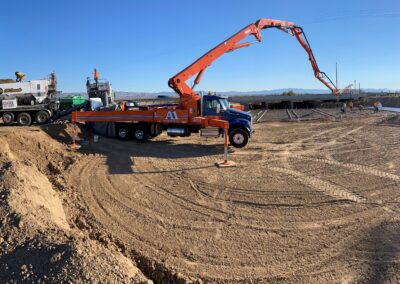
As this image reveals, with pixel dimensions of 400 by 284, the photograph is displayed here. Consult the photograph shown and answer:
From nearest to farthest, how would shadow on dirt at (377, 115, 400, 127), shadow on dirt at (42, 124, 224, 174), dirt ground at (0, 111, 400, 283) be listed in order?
dirt ground at (0, 111, 400, 283) < shadow on dirt at (42, 124, 224, 174) < shadow on dirt at (377, 115, 400, 127)

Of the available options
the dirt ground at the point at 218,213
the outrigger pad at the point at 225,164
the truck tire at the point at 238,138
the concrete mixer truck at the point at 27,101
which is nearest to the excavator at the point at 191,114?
the truck tire at the point at 238,138

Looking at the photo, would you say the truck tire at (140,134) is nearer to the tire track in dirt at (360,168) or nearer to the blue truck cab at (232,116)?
the blue truck cab at (232,116)

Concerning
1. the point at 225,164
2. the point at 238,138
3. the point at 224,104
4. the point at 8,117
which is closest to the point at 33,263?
the point at 225,164

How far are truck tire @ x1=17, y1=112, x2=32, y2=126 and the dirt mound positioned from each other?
14308 millimetres

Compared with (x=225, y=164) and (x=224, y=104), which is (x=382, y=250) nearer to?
(x=225, y=164)

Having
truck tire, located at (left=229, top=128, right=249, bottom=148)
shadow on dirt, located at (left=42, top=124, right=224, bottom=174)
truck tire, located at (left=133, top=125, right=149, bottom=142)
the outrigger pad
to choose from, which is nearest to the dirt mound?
shadow on dirt, located at (left=42, top=124, right=224, bottom=174)

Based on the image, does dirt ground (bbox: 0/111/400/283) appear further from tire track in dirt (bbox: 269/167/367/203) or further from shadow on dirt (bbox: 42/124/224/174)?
shadow on dirt (bbox: 42/124/224/174)

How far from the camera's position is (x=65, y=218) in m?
6.99

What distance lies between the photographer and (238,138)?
14.9 meters

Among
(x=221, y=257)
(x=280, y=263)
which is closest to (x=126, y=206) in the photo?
(x=221, y=257)

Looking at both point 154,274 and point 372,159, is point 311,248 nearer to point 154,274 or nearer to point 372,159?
point 154,274

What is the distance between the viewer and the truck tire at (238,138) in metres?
14.9

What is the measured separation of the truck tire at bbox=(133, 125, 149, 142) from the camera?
16.9 m

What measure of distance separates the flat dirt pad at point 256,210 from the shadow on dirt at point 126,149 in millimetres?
109
